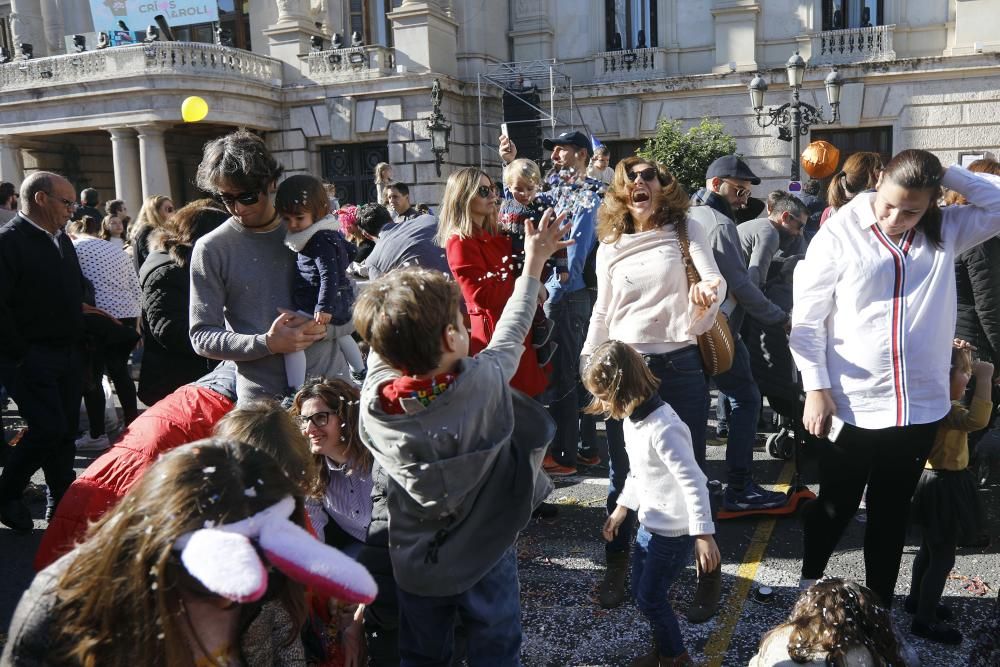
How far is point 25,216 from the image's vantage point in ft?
14.4

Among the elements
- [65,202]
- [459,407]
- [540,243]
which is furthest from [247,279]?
[65,202]

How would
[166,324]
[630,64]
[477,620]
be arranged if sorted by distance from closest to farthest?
[477,620] → [166,324] → [630,64]

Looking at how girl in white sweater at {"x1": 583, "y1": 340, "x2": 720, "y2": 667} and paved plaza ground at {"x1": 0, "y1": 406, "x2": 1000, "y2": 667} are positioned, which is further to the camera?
paved plaza ground at {"x1": 0, "y1": 406, "x2": 1000, "y2": 667}

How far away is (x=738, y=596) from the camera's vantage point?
11.3ft

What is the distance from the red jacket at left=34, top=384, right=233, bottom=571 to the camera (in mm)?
2209

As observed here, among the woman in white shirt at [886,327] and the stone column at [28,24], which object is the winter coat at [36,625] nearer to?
the woman in white shirt at [886,327]

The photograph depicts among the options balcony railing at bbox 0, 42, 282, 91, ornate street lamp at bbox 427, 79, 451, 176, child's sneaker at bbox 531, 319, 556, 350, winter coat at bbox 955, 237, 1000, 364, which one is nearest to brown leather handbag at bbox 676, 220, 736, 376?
child's sneaker at bbox 531, 319, 556, 350

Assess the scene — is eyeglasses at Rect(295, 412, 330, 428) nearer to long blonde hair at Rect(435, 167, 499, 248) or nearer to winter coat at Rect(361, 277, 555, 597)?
winter coat at Rect(361, 277, 555, 597)

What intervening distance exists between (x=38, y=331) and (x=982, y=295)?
518cm

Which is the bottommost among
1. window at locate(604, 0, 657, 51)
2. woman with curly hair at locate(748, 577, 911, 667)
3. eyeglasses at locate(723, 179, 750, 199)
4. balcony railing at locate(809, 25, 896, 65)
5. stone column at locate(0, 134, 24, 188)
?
woman with curly hair at locate(748, 577, 911, 667)

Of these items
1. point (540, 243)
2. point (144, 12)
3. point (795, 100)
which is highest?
point (144, 12)

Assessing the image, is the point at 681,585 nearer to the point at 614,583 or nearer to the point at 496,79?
the point at 614,583

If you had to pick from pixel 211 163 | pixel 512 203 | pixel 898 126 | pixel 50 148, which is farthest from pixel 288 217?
pixel 50 148

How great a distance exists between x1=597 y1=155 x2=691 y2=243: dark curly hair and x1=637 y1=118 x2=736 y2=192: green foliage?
12.0m
